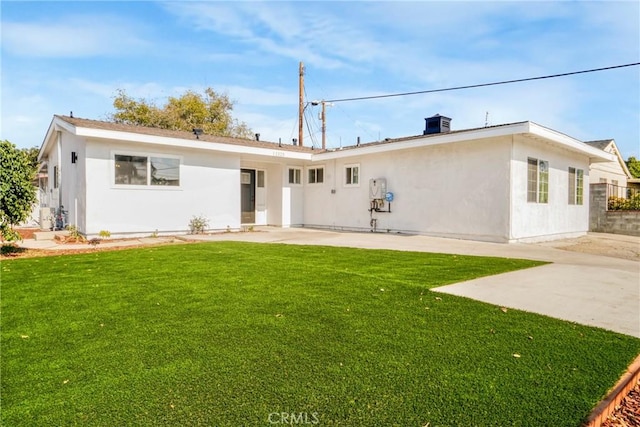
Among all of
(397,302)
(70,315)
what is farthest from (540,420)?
(70,315)

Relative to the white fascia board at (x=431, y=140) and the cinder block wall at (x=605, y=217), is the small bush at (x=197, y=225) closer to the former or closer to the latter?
the white fascia board at (x=431, y=140)

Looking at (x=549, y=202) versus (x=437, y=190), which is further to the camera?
(x=549, y=202)

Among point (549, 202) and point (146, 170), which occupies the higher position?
point (146, 170)

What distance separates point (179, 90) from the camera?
97.6ft

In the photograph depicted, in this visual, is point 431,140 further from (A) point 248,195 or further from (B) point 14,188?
(B) point 14,188

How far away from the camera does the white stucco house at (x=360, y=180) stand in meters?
10.2

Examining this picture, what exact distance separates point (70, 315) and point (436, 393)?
339 cm

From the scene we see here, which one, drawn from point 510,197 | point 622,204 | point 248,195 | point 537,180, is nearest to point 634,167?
point 622,204

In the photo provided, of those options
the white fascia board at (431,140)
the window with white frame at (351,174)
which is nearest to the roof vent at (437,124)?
the white fascia board at (431,140)

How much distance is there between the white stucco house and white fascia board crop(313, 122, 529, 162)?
1.1 inches

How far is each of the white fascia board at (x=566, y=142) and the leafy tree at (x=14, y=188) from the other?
1132 centimetres

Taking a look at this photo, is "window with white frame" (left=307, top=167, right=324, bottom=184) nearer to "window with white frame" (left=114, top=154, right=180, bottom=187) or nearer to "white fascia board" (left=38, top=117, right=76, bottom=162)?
"window with white frame" (left=114, top=154, right=180, bottom=187)

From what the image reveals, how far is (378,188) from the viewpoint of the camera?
12.9 metres

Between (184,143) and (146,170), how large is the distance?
4.46ft
